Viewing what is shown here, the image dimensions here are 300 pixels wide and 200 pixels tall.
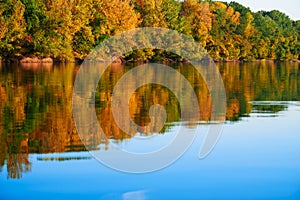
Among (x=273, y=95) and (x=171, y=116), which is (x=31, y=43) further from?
(x=171, y=116)

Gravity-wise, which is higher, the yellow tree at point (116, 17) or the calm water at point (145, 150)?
the yellow tree at point (116, 17)

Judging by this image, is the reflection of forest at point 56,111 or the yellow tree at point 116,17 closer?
the reflection of forest at point 56,111

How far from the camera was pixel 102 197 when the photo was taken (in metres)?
7.49

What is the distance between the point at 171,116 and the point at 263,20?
377 feet

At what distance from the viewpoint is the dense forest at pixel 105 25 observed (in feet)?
176

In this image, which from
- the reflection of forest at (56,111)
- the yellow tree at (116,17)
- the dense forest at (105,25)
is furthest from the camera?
the yellow tree at (116,17)

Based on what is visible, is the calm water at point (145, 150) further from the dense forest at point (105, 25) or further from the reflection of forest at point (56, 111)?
the dense forest at point (105, 25)

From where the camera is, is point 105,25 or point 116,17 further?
point 116,17

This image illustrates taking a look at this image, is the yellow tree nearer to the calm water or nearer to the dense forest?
the dense forest

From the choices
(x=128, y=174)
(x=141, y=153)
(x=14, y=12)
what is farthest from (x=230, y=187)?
(x=14, y=12)

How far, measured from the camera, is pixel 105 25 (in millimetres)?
65562

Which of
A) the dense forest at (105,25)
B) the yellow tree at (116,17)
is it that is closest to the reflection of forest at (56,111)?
the dense forest at (105,25)

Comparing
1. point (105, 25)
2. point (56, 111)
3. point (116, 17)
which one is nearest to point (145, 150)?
point (56, 111)

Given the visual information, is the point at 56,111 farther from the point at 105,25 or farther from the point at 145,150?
the point at 105,25
